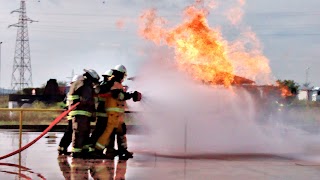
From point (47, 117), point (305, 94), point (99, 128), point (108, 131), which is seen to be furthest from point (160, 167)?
point (305, 94)

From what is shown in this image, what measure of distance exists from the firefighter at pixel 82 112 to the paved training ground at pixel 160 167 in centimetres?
36

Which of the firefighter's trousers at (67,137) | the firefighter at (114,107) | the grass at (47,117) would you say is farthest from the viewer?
the grass at (47,117)

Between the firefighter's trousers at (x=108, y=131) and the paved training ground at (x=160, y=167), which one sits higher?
the firefighter's trousers at (x=108, y=131)

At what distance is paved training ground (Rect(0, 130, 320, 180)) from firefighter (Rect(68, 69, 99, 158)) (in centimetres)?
36

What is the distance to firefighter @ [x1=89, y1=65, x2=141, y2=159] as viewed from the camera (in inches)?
463

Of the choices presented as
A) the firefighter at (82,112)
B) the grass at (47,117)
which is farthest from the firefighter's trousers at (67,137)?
the grass at (47,117)

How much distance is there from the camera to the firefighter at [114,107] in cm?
1176

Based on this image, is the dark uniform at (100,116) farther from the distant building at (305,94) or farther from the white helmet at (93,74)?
the distant building at (305,94)

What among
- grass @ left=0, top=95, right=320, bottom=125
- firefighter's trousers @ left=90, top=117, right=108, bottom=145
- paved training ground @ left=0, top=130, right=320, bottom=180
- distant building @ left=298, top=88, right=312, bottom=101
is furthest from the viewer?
distant building @ left=298, top=88, right=312, bottom=101

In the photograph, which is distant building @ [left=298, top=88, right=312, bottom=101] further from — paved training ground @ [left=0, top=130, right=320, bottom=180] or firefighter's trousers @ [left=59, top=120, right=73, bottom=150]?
firefighter's trousers @ [left=59, top=120, right=73, bottom=150]

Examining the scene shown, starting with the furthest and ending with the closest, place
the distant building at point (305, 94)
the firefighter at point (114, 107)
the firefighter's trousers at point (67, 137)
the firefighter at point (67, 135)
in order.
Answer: the distant building at point (305, 94)
the firefighter's trousers at point (67, 137)
the firefighter at point (67, 135)
the firefighter at point (114, 107)

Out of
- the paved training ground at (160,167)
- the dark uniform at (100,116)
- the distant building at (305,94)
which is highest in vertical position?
the distant building at (305,94)

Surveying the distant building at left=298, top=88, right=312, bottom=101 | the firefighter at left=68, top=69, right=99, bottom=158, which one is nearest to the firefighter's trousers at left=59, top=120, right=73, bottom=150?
the firefighter at left=68, top=69, right=99, bottom=158

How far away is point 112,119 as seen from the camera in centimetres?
1180
